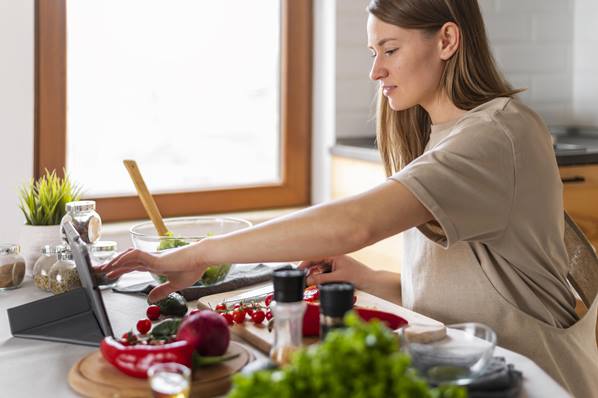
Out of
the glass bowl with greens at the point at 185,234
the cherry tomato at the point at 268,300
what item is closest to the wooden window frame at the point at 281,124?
the glass bowl with greens at the point at 185,234

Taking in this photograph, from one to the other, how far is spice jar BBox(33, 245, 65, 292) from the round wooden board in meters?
0.60

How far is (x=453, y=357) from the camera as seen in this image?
4.07 feet

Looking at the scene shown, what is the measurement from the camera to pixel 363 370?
0.89 m

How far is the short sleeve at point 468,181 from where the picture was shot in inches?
61.8

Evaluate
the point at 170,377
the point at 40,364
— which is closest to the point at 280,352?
the point at 170,377

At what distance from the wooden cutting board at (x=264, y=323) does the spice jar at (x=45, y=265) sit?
1.24 ft

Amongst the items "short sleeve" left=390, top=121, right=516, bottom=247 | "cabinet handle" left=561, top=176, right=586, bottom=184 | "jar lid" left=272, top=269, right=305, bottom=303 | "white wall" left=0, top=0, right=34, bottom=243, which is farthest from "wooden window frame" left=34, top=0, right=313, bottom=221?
"jar lid" left=272, top=269, right=305, bottom=303

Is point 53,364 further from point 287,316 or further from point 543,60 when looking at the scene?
point 543,60

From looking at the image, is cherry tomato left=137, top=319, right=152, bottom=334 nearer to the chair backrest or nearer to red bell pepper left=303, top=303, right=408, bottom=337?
red bell pepper left=303, top=303, right=408, bottom=337

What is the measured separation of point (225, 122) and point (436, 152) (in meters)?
1.87

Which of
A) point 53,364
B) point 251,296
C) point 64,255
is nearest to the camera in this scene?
point 53,364

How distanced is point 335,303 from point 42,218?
114cm

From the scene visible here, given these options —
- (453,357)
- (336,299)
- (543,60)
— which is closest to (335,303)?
(336,299)

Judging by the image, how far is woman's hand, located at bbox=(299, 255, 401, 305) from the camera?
1.97 m
